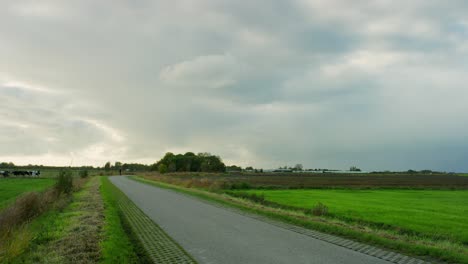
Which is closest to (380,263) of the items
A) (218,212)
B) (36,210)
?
(218,212)

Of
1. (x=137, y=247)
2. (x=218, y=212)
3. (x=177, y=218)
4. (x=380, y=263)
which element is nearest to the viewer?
(x=380, y=263)

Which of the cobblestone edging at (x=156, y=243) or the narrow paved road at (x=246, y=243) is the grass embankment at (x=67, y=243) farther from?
the narrow paved road at (x=246, y=243)

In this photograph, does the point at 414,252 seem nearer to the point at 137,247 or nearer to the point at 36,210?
the point at 137,247

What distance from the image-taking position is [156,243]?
10.8 metres

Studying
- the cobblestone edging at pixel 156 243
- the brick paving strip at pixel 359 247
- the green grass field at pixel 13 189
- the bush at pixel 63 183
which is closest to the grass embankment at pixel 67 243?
the cobblestone edging at pixel 156 243

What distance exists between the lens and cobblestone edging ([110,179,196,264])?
8.84 meters

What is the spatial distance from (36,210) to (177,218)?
990cm

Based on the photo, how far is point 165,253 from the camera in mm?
9430

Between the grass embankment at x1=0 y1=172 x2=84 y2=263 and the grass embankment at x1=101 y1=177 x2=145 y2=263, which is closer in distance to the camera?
the grass embankment at x1=101 y1=177 x2=145 y2=263

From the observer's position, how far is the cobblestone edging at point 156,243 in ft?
29.0

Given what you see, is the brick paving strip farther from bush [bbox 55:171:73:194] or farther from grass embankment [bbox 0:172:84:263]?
bush [bbox 55:171:73:194]

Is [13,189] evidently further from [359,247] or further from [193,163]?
[193,163]

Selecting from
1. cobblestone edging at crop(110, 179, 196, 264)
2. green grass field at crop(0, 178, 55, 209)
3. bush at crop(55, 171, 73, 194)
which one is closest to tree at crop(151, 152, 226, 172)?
green grass field at crop(0, 178, 55, 209)

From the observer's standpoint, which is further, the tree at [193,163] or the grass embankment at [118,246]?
the tree at [193,163]
